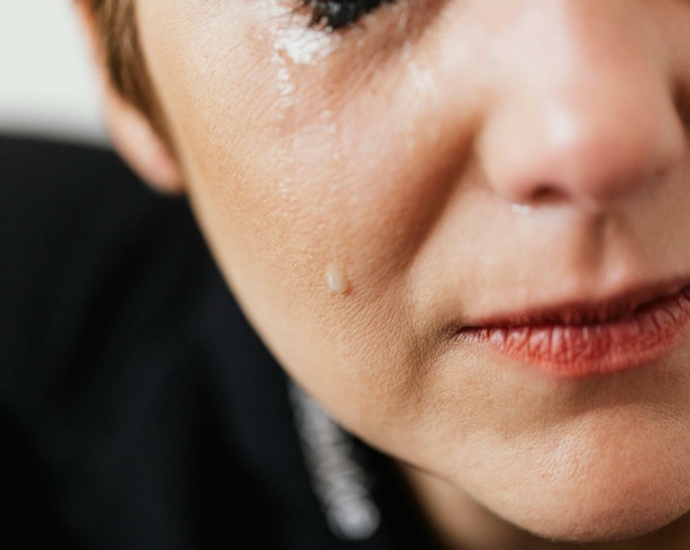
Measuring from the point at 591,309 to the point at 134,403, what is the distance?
1.67 feet

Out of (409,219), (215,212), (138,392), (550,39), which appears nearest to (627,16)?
(550,39)

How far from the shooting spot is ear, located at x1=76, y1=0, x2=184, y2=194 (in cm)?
62

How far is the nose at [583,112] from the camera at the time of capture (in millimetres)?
342

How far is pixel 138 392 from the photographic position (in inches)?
28.9

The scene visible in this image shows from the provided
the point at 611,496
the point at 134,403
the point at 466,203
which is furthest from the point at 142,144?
the point at 611,496

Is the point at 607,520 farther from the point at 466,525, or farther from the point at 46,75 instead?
the point at 46,75

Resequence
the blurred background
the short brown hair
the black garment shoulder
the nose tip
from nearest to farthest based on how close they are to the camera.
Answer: the nose tip
the short brown hair
the black garment shoulder
the blurred background

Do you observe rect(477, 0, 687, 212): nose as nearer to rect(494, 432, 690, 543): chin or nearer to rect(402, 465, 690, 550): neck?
rect(494, 432, 690, 543): chin

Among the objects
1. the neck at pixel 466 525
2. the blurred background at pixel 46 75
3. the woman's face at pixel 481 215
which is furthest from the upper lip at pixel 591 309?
the blurred background at pixel 46 75

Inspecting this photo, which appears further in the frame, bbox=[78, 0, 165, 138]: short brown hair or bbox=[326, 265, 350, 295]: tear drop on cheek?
bbox=[78, 0, 165, 138]: short brown hair

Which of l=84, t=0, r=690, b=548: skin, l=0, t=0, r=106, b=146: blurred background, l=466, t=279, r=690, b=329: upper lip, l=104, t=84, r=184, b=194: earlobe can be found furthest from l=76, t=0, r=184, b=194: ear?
l=0, t=0, r=106, b=146: blurred background

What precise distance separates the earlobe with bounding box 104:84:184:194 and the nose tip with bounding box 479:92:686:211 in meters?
0.33

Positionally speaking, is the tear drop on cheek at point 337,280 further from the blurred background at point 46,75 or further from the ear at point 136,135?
the blurred background at point 46,75

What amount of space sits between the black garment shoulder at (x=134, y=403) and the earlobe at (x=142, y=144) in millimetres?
178
